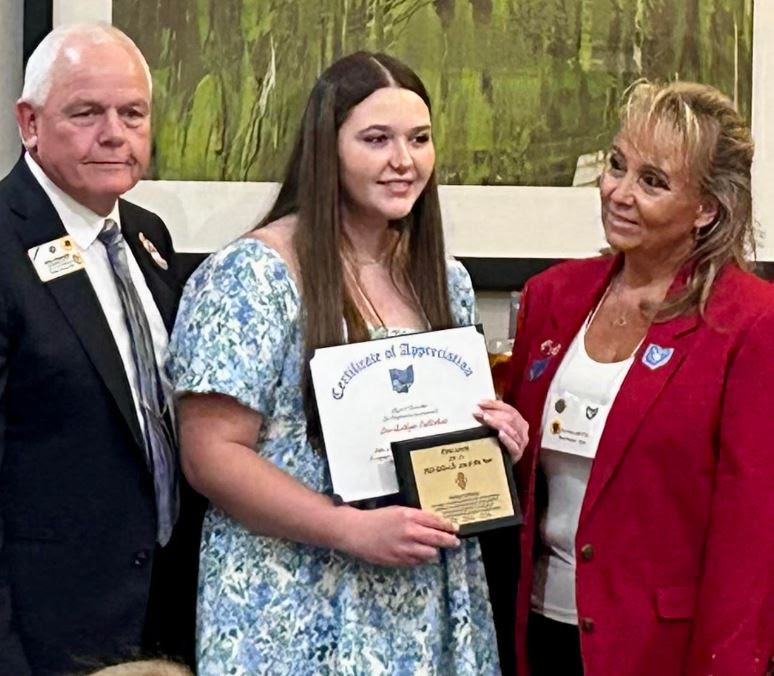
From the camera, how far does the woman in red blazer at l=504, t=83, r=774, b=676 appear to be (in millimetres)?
1472

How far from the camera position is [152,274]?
1667mm

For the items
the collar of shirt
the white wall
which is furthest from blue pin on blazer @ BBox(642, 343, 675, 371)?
the white wall

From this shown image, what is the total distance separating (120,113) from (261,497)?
566 mm

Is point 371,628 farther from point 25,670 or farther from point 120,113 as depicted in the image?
point 120,113

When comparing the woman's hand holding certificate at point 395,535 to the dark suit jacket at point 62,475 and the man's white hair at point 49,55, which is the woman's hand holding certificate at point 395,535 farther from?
the man's white hair at point 49,55

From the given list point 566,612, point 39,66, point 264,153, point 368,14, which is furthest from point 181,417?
point 368,14

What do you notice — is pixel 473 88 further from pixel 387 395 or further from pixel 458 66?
pixel 387 395

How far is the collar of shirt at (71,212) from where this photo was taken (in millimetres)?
1515

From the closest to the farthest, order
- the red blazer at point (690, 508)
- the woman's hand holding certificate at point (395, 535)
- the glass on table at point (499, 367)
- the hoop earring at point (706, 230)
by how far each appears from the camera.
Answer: the woman's hand holding certificate at point (395, 535)
the red blazer at point (690, 508)
the hoop earring at point (706, 230)
the glass on table at point (499, 367)

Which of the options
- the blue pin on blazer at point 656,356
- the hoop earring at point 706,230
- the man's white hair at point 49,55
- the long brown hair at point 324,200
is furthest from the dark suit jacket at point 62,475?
the hoop earring at point 706,230

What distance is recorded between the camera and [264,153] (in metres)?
2.12

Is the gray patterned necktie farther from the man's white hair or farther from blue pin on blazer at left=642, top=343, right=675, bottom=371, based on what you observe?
blue pin on blazer at left=642, top=343, right=675, bottom=371

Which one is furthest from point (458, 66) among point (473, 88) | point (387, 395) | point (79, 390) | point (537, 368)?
point (79, 390)

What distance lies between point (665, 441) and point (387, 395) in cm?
39
